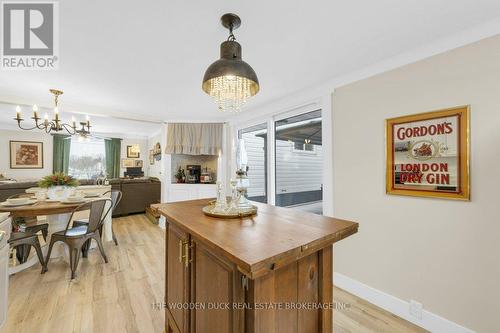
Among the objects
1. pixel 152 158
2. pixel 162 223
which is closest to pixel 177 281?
pixel 162 223

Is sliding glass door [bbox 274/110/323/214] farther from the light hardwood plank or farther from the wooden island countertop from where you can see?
the wooden island countertop

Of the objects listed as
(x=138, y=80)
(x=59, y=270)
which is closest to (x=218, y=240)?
(x=138, y=80)

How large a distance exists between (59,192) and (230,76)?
3163 mm

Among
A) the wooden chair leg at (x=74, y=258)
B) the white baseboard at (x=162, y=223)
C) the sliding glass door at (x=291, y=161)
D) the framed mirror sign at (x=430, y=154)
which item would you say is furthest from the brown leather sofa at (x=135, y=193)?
the framed mirror sign at (x=430, y=154)

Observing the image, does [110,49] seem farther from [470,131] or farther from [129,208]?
[129,208]

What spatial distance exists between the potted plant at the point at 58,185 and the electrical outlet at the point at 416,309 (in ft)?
13.5

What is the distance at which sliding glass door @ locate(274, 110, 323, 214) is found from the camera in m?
2.65

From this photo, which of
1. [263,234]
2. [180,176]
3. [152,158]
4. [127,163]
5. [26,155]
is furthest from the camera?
[127,163]

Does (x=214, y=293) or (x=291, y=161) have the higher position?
(x=291, y=161)

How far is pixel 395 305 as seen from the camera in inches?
72.0

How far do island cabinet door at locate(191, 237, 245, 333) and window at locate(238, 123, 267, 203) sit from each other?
7.51 ft

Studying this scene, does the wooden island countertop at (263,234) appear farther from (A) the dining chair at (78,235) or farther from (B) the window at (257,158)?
(B) the window at (257,158)

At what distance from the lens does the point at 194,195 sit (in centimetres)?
404

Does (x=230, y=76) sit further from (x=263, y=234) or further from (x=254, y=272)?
(x=254, y=272)
